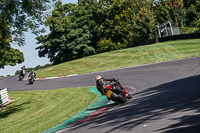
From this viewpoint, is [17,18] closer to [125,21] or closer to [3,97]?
[3,97]

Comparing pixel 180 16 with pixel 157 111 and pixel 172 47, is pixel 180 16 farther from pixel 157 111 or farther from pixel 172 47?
pixel 157 111

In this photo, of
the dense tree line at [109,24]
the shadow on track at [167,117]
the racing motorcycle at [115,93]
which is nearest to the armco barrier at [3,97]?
the racing motorcycle at [115,93]

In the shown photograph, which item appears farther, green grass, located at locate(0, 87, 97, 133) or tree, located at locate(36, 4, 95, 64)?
tree, located at locate(36, 4, 95, 64)

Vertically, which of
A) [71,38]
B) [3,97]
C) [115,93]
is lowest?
[3,97]

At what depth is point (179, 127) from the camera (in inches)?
226

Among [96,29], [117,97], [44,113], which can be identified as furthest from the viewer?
[96,29]

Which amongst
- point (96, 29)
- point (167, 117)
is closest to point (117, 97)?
point (167, 117)

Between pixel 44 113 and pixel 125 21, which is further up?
pixel 125 21

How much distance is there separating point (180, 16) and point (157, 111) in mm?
41155

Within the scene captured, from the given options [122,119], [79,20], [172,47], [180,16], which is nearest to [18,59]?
[79,20]

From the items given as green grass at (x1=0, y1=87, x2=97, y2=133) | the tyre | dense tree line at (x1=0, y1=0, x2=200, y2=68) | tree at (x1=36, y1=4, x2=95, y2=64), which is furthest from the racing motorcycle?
tree at (x1=36, y1=4, x2=95, y2=64)

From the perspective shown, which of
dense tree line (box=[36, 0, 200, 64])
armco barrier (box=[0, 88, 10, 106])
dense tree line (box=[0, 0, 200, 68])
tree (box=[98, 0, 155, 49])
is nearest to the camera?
armco barrier (box=[0, 88, 10, 106])

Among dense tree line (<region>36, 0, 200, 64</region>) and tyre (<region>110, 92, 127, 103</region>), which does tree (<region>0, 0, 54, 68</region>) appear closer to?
tyre (<region>110, 92, 127, 103</region>)

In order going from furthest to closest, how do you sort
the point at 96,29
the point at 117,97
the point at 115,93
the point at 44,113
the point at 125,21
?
1. the point at 96,29
2. the point at 125,21
3. the point at 44,113
4. the point at 115,93
5. the point at 117,97
